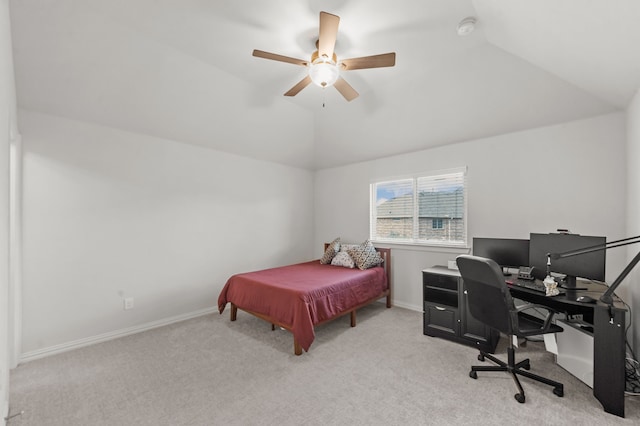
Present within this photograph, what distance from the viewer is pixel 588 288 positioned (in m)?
2.53

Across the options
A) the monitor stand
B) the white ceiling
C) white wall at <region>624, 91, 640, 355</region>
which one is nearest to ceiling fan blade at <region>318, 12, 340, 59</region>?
the white ceiling

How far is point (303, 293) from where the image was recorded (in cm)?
292

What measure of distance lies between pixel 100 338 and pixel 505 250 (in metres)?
4.67

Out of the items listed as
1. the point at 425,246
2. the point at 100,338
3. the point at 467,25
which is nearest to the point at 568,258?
the point at 425,246

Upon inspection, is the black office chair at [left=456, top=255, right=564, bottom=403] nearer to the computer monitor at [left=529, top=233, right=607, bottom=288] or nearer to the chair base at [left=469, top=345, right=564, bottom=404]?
the chair base at [left=469, top=345, right=564, bottom=404]

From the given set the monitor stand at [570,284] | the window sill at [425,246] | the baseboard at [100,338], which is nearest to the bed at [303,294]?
the window sill at [425,246]

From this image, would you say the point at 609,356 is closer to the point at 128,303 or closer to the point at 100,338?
the point at 128,303

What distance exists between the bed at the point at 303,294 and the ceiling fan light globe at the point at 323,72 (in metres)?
2.07

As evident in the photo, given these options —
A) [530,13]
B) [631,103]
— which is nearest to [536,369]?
[631,103]

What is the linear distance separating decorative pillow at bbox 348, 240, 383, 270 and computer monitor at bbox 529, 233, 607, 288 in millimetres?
1928

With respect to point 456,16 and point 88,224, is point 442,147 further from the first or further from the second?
point 88,224

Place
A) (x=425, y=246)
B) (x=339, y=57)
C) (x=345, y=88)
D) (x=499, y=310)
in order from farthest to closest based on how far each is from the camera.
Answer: (x=425, y=246), (x=339, y=57), (x=345, y=88), (x=499, y=310)

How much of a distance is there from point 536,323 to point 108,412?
3.36 m

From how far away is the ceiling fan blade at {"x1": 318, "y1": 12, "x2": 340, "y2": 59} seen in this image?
1901 millimetres
